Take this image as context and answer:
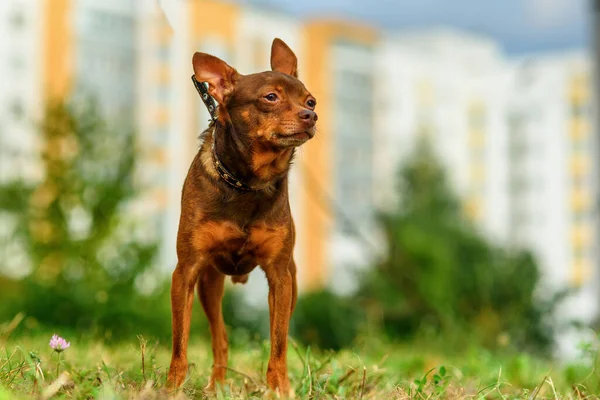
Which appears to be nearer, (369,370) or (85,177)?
(369,370)

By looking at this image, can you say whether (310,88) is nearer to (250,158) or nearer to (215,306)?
(215,306)

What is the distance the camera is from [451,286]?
9016 mm

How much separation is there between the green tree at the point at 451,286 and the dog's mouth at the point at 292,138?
18.6ft

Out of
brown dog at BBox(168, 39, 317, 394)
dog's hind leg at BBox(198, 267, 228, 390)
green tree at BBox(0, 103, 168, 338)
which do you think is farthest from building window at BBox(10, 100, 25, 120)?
brown dog at BBox(168, 39, 317, 394)

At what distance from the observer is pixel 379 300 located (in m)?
9.48

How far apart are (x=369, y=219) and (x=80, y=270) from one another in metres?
3.47

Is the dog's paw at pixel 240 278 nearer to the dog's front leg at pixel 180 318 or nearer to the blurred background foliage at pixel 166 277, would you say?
the dog's front leg at pixel 180 318

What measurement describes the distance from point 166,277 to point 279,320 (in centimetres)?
661

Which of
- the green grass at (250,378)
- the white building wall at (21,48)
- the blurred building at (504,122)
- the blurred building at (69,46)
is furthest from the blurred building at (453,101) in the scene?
the green grass at (250,378)

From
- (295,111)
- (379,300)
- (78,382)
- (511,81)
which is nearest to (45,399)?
(78,382)

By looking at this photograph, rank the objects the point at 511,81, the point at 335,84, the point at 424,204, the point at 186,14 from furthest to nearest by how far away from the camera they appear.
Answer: the point at 511,81, the point at 335,84, the point at 186,14, the point at 424,204

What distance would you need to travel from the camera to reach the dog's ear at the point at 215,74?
8.56 feet

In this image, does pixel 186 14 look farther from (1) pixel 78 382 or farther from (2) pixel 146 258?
(1) pixel 78 382

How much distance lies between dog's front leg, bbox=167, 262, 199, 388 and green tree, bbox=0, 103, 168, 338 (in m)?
5.52
